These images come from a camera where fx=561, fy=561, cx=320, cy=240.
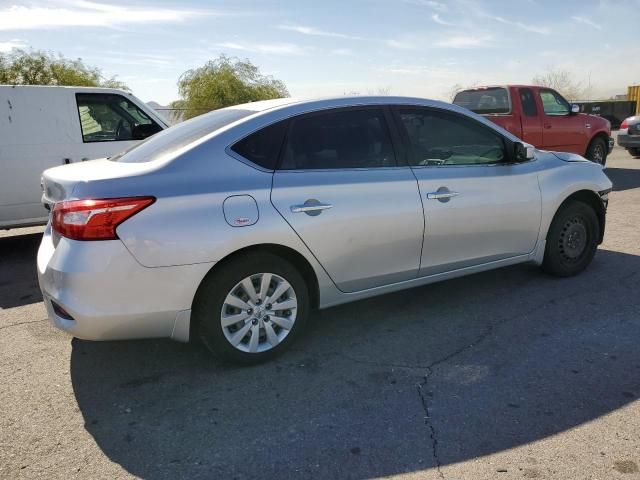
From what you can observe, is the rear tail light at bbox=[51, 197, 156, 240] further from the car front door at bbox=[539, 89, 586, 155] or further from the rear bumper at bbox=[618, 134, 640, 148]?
the rear bumper at bbox=[618, 134, 640, 148]

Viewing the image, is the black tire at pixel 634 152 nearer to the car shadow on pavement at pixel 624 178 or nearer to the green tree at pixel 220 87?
the car shadow on pavement at pixel 624 178

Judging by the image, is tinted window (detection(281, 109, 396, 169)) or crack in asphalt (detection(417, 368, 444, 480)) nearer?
crack in asphalt (detection(417, 368, 444, 480))

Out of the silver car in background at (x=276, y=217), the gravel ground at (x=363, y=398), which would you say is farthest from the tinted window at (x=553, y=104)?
the gravel ground at (x=363, y=398)

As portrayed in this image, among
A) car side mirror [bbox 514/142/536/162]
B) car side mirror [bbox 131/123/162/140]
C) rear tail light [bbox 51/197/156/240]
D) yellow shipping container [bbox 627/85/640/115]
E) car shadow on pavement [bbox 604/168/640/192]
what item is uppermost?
yellow shipping container [bbox 627/85/640/115]

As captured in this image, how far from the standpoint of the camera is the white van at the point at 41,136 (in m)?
6.42

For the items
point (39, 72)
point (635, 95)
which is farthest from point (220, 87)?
point (635, 95)

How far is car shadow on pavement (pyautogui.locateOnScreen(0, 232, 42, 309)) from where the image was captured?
5086 millimetres

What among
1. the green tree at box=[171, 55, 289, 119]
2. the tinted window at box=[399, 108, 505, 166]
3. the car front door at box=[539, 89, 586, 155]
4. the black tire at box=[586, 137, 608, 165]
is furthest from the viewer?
the green tree at box=[171, 55, 289, 119]

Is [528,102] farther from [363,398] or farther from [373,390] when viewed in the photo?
[363,398]

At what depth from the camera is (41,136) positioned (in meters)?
6.58

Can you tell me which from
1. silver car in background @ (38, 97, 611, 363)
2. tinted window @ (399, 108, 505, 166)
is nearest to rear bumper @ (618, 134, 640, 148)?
silver car in background @ (38, 97, 611, 363)

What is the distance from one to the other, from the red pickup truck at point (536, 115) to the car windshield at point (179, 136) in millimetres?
7201

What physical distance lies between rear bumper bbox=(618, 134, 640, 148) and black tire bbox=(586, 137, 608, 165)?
11.1 ft

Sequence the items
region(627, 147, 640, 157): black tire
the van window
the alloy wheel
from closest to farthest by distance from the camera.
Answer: the alloy wheel < the van window < region(627, 147, 640, 157): black tire
